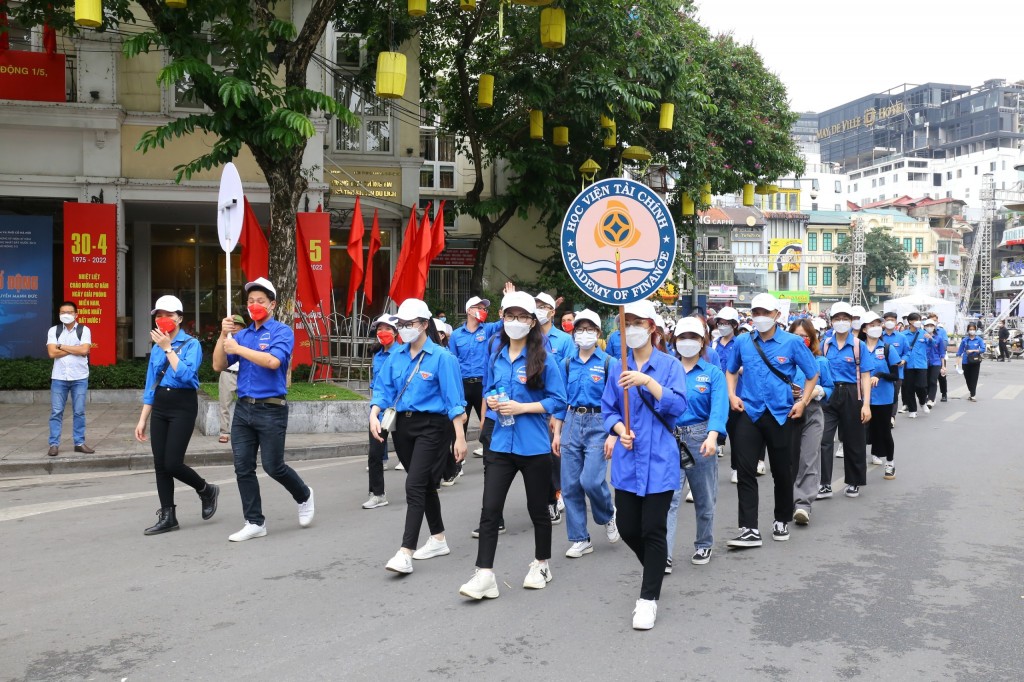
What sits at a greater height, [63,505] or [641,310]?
[641,310]

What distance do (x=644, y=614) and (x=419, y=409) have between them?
208 centimetres

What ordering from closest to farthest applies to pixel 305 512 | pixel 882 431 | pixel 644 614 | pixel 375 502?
pixel 644 614, pixel 305 512, pixel 375 502, pixel 882 431

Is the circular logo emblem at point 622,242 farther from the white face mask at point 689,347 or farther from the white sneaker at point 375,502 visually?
the white sneaker at point 375,502

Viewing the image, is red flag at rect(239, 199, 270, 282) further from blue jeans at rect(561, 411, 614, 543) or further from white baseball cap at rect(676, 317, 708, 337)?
white baseball cap at rect(676, 317, 708, 337)

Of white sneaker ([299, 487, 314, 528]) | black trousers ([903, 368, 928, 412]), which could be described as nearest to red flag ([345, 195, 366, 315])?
white sneaker ([299, 487, 314, 528])

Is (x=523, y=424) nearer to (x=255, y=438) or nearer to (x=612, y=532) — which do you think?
(x=612, y=532)

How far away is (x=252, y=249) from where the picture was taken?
16.8 metres

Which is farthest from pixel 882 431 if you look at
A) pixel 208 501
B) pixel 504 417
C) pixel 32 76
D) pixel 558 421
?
pixel 32 76

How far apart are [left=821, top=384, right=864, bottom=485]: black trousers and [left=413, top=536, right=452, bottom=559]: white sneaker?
4.55m

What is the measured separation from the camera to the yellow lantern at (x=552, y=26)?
1402cm

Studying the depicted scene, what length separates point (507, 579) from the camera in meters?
6.25

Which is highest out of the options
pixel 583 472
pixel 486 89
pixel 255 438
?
pixel 486 89

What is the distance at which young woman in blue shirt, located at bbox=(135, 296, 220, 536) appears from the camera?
24.0 ft

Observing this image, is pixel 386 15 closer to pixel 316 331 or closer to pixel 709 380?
pixel 316 331
